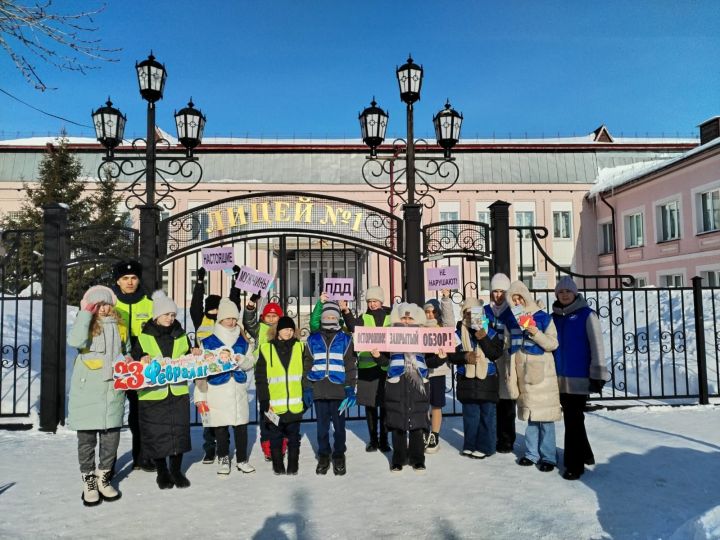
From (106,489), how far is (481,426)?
11.6 ft

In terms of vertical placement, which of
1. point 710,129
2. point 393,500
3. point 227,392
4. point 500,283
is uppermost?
point 710,129

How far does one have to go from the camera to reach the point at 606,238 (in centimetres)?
2827

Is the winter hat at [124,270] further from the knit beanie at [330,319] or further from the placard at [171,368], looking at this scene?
the knit beanie at [330,319]

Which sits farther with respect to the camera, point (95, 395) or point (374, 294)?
point (374, 294)

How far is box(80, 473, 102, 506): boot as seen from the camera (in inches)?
163

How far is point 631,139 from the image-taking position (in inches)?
1356

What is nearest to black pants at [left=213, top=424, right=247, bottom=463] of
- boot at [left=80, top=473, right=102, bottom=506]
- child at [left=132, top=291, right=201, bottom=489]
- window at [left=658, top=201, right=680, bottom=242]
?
child at [left=132, top=291, right=201, bottom=489]

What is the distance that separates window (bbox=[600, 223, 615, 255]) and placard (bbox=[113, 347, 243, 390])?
26984 mm

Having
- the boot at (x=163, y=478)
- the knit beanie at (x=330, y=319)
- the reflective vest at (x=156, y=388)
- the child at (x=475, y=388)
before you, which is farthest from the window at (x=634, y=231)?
the boot at (x=163, y=478)

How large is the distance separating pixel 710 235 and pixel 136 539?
22.7m

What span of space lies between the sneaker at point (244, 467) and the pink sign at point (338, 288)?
1917 millimetres

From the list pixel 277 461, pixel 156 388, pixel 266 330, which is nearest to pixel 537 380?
pixel 277 461

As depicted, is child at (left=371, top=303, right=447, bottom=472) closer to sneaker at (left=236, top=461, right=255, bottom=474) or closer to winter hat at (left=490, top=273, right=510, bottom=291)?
winter hat at (left=490, top=273, right=510, bottom=291)

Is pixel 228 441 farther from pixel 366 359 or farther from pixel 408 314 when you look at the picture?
pixel 408 314
